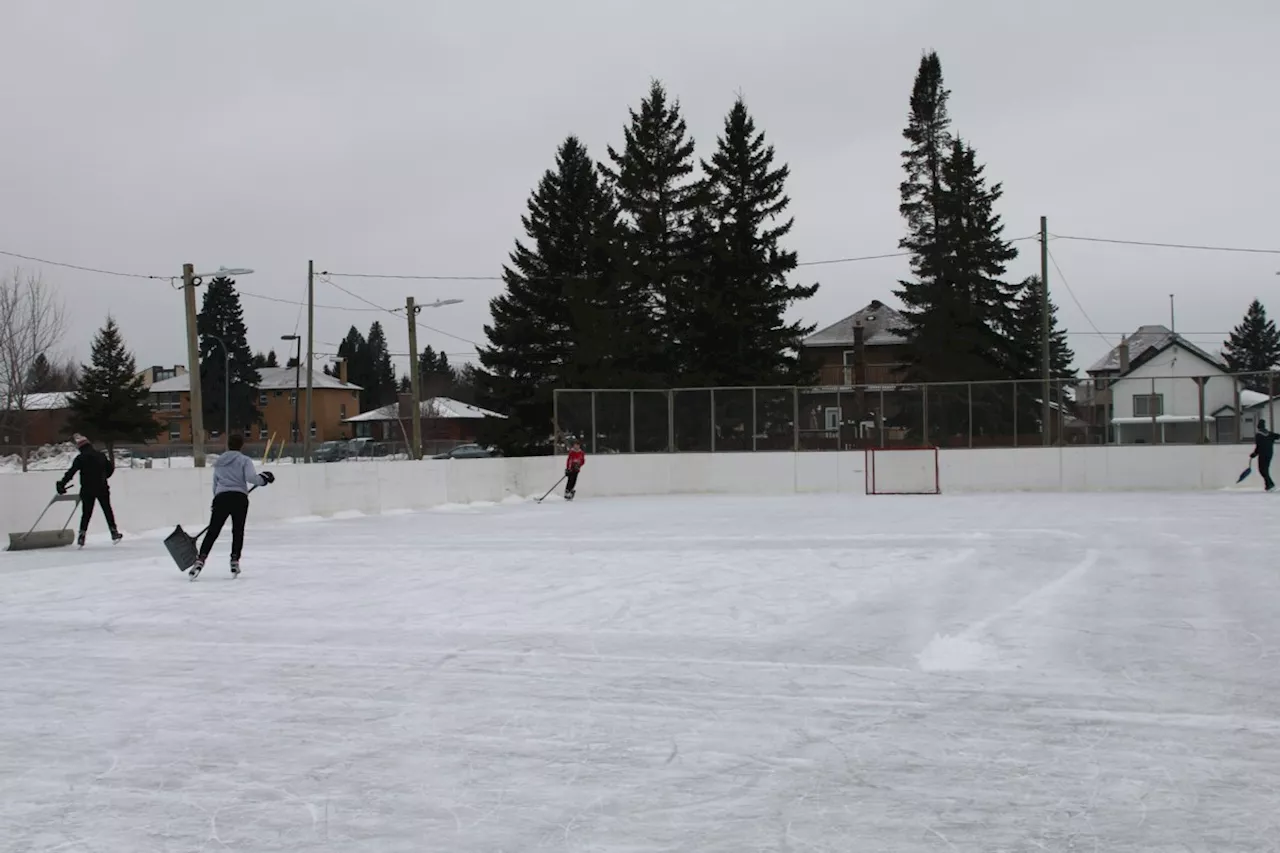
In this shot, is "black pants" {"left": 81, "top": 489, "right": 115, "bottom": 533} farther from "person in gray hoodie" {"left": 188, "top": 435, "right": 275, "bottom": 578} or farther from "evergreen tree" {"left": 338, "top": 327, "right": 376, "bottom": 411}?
"evergreen tree" {"left": 338, "top": 327, "right": 376, "bottom": 411}

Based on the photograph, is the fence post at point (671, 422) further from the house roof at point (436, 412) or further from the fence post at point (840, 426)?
the house roof at point (436, 412)

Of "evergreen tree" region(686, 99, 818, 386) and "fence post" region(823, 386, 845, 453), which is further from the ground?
"evergreen tree" region(686, 99, 818, 386)

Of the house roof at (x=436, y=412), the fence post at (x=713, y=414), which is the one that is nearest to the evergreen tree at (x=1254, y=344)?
the house roof at (x=436, y=412)

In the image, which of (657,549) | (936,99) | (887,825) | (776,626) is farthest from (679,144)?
(887,825)

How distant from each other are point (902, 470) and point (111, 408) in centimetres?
5385

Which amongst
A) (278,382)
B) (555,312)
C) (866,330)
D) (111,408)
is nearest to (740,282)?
(555,312)

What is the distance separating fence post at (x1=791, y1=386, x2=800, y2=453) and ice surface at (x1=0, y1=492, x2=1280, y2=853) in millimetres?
17041

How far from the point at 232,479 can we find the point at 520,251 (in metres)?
39.9

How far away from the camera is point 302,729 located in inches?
235

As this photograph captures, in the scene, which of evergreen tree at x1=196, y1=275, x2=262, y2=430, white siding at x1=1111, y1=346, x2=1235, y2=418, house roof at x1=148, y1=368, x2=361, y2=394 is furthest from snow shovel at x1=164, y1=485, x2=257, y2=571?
house roof at x1=148, y1=368, x2=361, y2=394

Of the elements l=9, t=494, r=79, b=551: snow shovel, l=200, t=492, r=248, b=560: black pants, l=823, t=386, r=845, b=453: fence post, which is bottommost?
l=9, t=494, r=79, b=551: snow shovel

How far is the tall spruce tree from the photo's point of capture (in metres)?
48.7

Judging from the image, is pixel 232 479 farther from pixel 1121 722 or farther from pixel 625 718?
pixel 1121 722

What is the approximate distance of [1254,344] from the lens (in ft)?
411
